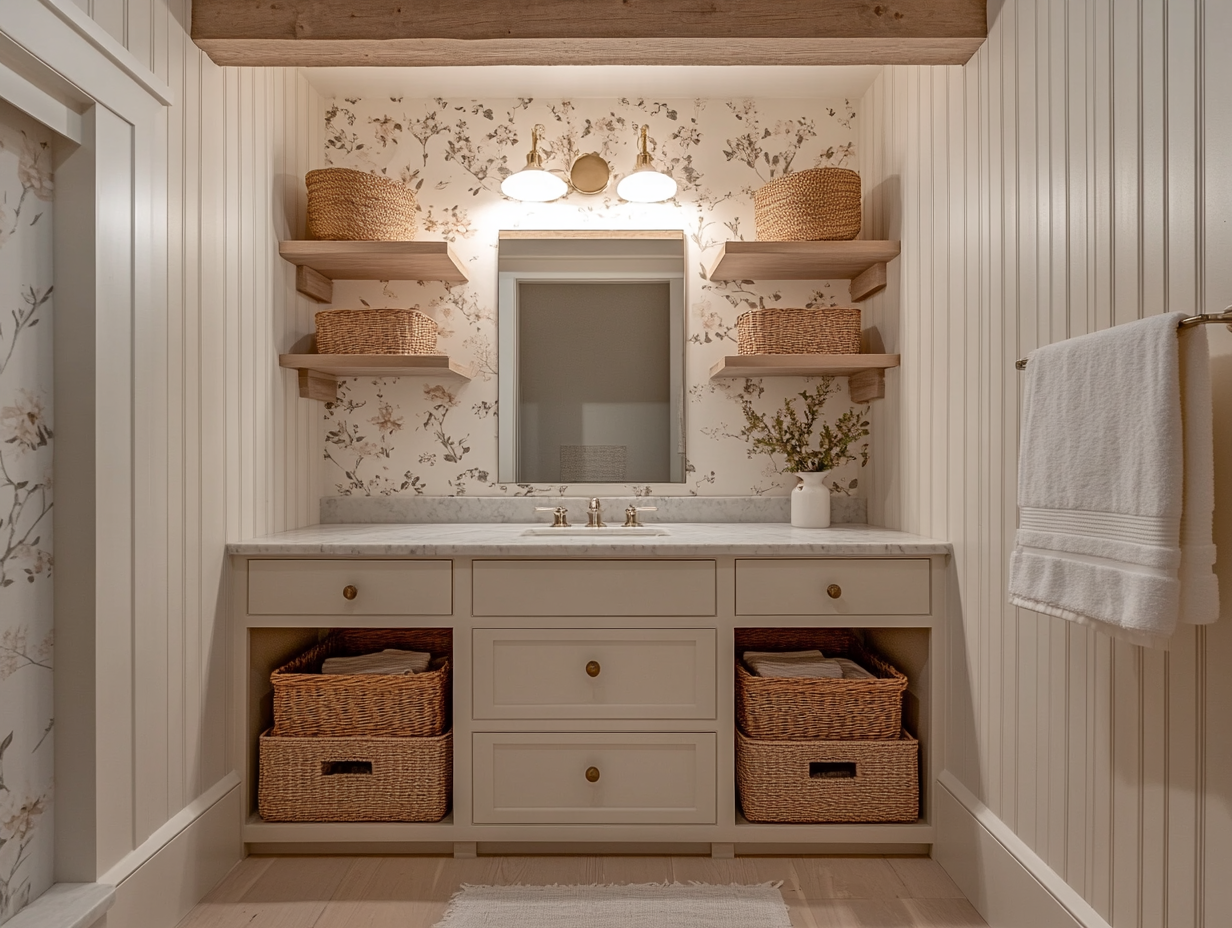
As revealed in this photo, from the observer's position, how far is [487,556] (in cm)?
186

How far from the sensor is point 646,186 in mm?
2424

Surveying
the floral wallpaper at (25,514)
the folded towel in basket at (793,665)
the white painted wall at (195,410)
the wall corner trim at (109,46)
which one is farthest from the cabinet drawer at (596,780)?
the wall corner trim at (109,46)

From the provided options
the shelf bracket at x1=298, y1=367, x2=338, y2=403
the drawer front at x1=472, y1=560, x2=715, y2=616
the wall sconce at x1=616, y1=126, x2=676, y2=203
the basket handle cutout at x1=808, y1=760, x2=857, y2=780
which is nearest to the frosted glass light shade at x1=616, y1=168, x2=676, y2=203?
the wall sconce at x1=616, y1=126, x2=676, y2=203

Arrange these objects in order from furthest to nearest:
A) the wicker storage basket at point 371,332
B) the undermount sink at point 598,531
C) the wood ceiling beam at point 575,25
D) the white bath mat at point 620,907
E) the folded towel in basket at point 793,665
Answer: the wicker storage basket at point 371,332, the undermount sink at point 598,531, the folded towel in basket at point 793,665, the wood ceiling beam at point 575,25, the white bath mat at point 620,907

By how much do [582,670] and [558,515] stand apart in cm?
63

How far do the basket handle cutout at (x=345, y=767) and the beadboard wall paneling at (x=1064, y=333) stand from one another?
1.47m

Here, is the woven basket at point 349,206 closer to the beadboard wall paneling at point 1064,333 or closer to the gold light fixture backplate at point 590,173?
the gold light fixture backplate at point 590,173

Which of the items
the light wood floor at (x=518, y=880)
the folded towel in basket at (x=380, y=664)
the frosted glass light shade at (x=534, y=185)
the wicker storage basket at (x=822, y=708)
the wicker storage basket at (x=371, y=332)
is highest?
the frosted glass light shade at (x=534, y=185)

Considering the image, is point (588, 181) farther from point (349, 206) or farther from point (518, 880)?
point (518, 880)

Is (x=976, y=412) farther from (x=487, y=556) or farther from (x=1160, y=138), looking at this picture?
(x=487, y=556)

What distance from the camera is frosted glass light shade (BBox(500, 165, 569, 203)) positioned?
240cm

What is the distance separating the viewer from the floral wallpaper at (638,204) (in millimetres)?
2529

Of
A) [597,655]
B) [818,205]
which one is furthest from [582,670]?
[818,205]

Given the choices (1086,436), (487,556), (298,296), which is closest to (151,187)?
(298,296)
